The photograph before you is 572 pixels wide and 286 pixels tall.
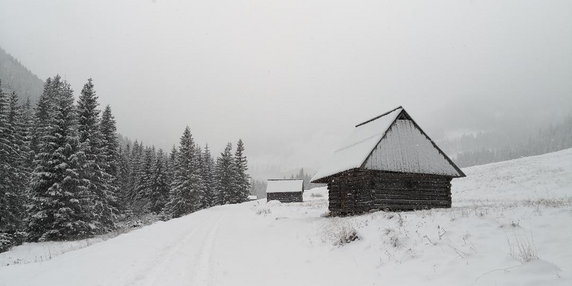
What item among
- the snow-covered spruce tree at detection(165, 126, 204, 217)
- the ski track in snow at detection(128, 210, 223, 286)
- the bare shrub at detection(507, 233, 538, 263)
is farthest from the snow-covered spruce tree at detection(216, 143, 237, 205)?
the bare shrub at detection(507, 233, 538, 263)

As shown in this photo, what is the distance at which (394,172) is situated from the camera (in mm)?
18547

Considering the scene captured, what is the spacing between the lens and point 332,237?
11.6 m

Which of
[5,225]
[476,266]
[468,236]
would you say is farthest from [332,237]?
[5,225]

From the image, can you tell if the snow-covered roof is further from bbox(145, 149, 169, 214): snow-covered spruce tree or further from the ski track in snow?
the ski track in snow

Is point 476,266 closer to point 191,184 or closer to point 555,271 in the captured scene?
point 555,271

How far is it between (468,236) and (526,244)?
132 centimetres

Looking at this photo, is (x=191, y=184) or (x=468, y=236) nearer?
(x=468, y=236)

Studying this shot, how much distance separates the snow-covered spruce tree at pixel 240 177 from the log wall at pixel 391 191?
4979 cm

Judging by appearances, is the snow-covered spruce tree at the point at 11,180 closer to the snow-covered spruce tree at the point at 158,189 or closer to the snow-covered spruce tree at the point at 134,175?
the snow-covered spruce tree at the point at 158,189

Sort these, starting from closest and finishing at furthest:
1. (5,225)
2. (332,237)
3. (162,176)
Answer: (332,237) → (5,225) → (162,176)

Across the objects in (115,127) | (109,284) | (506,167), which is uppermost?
(115,127)

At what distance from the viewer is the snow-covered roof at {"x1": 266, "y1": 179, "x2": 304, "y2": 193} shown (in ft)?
229

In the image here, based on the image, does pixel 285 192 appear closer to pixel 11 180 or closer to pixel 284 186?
pixel 284 186

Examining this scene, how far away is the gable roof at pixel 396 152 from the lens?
61.2 feet
